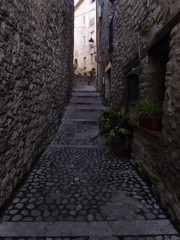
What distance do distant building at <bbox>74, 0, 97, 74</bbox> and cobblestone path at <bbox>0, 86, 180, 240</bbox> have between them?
934 inches

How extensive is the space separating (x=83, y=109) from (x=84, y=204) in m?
6.14

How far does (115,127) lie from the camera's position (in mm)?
3689

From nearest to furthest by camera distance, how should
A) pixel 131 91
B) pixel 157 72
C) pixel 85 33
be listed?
pixel 157 72
pixel 131 91
pixel 85 33

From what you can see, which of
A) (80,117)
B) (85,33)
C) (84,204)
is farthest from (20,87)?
(85,33)

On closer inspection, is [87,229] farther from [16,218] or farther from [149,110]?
[149,110]

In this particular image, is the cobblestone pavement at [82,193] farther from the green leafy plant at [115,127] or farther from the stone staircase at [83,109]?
the stone staircase at [83,109]

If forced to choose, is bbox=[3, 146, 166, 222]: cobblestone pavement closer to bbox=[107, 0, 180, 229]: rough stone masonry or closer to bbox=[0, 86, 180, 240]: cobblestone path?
bbox=[0, 86, 180, 240]: cobblestone path

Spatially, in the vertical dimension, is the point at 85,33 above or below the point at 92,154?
above

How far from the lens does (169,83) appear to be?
2.04 meters

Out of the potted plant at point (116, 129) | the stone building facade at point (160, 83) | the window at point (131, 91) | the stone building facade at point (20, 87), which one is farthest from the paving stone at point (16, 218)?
the window at point (131, 91)

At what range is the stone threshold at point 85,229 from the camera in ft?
5.52

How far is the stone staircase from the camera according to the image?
6.78 metres

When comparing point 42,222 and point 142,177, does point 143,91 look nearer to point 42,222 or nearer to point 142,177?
point 142,177

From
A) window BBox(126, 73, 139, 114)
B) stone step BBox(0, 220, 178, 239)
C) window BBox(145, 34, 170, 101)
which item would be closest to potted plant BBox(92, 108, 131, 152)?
window BBox(126, 73, 139, 114)
